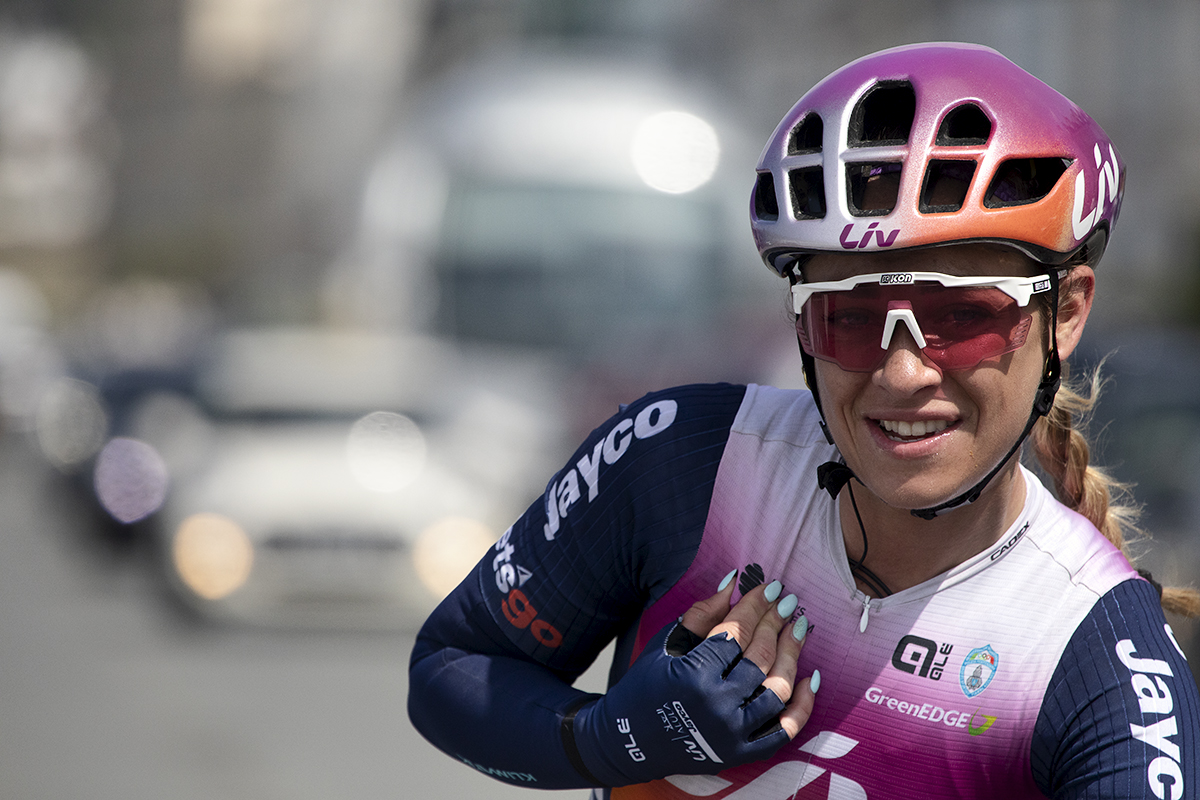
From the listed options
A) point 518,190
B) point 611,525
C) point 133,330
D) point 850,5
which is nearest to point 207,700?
point 611,525

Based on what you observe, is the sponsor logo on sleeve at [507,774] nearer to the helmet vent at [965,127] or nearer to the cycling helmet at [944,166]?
Result: the cycling helmet at [944,166]

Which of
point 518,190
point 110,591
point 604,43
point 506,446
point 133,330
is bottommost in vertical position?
point 133,330

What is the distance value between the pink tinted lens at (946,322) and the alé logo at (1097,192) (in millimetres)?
177

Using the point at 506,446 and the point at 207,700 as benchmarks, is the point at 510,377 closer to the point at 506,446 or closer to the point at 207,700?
the point at 506,446

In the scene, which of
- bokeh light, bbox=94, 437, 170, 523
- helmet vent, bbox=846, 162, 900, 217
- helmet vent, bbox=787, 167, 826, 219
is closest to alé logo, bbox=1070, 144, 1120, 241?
helmet vent, bbox=846, 162, 900, 217

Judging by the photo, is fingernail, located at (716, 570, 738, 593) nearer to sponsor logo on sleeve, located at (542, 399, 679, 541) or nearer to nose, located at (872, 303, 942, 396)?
sponsor logo on sleeve, located at (542, 399, 679, 541)

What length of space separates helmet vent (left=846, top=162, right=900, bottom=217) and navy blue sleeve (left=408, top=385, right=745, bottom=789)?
43 cm

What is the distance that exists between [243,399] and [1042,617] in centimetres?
967

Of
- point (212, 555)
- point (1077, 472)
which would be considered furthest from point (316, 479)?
point (1077, 472)

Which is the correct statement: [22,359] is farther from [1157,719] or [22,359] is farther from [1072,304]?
[1157,719]

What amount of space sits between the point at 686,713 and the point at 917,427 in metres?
0.54

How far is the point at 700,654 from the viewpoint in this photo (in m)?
1.94

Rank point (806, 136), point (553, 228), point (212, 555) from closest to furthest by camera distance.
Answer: point (806, 136)
point (212, 555)
point (553, 228)

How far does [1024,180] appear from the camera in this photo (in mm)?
2008
